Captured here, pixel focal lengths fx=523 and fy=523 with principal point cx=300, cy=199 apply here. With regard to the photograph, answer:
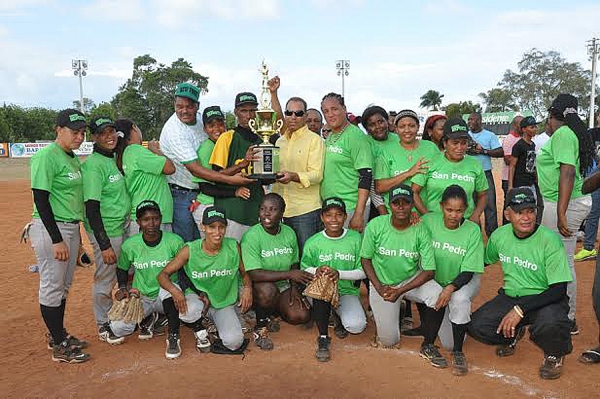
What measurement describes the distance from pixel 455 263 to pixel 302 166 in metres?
1.84

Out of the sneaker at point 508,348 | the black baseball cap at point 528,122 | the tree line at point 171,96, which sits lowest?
the sneaker at point 508,348

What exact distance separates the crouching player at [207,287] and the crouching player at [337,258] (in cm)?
72

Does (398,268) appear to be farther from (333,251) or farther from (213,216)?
(213,216)

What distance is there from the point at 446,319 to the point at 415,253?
0.73 m

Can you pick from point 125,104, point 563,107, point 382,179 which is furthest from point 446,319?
point 125,104

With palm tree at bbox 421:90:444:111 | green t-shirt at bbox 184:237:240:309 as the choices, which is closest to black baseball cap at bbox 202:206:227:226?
green t-shirt at bbox 184:237:240:309

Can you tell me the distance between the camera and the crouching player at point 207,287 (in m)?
5.02

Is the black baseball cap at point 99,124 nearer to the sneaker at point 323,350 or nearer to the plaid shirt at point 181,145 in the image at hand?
the plaid shirt at point 181,145

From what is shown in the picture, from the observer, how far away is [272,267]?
547 cm

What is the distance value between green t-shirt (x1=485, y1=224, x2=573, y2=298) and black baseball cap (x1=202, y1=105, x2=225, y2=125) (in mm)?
3150

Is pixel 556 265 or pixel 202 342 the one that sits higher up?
pixel 556 265

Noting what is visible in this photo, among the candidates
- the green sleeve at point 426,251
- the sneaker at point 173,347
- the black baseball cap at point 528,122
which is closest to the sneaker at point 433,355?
the green sleeve at point 426,251

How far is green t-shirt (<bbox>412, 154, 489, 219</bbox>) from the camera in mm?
5297

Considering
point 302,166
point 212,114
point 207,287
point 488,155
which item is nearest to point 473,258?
point 302,166
